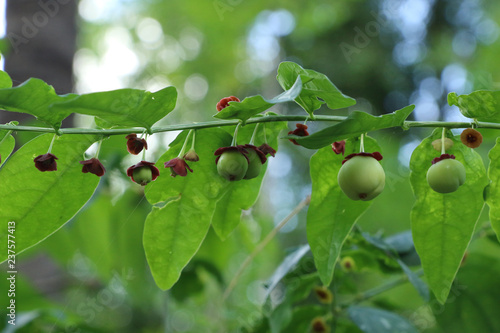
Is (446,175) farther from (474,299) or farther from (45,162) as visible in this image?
(474,299)

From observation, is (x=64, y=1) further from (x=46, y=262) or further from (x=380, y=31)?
(x=380, y=31)

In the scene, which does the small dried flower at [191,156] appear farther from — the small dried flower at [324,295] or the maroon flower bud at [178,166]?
the small dried flower at [324,295]

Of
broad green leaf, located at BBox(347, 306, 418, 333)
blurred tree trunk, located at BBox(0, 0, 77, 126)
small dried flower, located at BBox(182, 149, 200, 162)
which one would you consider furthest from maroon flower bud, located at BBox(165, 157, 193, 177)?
blurred tree trunk, located at BBox(0, 0, 77, 126)

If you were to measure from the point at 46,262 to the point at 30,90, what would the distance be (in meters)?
1.65

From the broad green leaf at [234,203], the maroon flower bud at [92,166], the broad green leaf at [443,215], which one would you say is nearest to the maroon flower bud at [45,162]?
the maroon flower bud at [92,166]

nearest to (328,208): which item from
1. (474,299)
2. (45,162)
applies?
(45,162)

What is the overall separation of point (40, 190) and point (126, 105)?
0.22 metres

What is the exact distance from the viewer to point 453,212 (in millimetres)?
742

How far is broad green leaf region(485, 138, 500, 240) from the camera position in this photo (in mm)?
704

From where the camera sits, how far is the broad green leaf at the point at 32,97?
1.87 feet

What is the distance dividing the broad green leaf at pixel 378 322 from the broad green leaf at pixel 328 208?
322 mm

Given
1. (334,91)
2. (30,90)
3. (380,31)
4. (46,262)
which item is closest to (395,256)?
(334,91)

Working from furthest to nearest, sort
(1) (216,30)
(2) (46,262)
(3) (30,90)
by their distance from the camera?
(1) (216,30)
(2) (46,262)
(3) (30,90)

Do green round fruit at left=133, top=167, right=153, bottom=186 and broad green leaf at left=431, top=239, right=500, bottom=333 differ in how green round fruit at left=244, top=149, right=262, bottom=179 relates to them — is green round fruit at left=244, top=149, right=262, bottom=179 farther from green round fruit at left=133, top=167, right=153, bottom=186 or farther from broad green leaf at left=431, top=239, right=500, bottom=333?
broad green leaf at left=431, top=239, right=500, bottom=333
